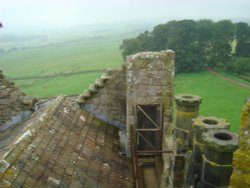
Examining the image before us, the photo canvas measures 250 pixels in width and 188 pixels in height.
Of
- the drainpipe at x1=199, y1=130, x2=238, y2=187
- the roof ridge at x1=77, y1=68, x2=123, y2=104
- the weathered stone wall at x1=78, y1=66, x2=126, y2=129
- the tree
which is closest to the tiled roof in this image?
the weathered stone wall at x1=78, y1=66, x2=126, y2=129

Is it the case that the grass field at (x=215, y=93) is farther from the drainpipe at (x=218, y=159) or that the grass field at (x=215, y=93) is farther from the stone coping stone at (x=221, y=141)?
the drainpipe at (x=218, y=159)

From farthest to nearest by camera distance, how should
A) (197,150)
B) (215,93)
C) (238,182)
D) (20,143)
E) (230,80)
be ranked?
(230,80) → (215,93) → (20,143) → (197,150) → (238,182)

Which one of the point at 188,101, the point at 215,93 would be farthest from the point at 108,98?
the point at 215,93

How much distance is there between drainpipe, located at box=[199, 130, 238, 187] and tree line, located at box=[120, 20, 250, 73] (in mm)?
56090

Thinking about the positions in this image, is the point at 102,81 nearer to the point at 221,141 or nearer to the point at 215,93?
A: the point at 221,141

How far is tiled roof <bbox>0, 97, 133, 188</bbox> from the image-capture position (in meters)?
6.28

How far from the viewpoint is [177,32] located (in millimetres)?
64625

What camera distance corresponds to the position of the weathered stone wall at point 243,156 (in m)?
3.33

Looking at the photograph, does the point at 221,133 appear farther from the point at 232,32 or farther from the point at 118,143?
the point at 232,32

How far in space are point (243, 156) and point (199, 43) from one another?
6396cm

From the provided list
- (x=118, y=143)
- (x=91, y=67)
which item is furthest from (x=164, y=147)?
(x=91, y=67)

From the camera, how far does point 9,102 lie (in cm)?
1078

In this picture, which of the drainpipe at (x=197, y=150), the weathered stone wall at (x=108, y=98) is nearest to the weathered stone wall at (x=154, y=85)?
the weathered stone wall at (x=108, y=98)

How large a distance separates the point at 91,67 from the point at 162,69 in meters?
77.3
